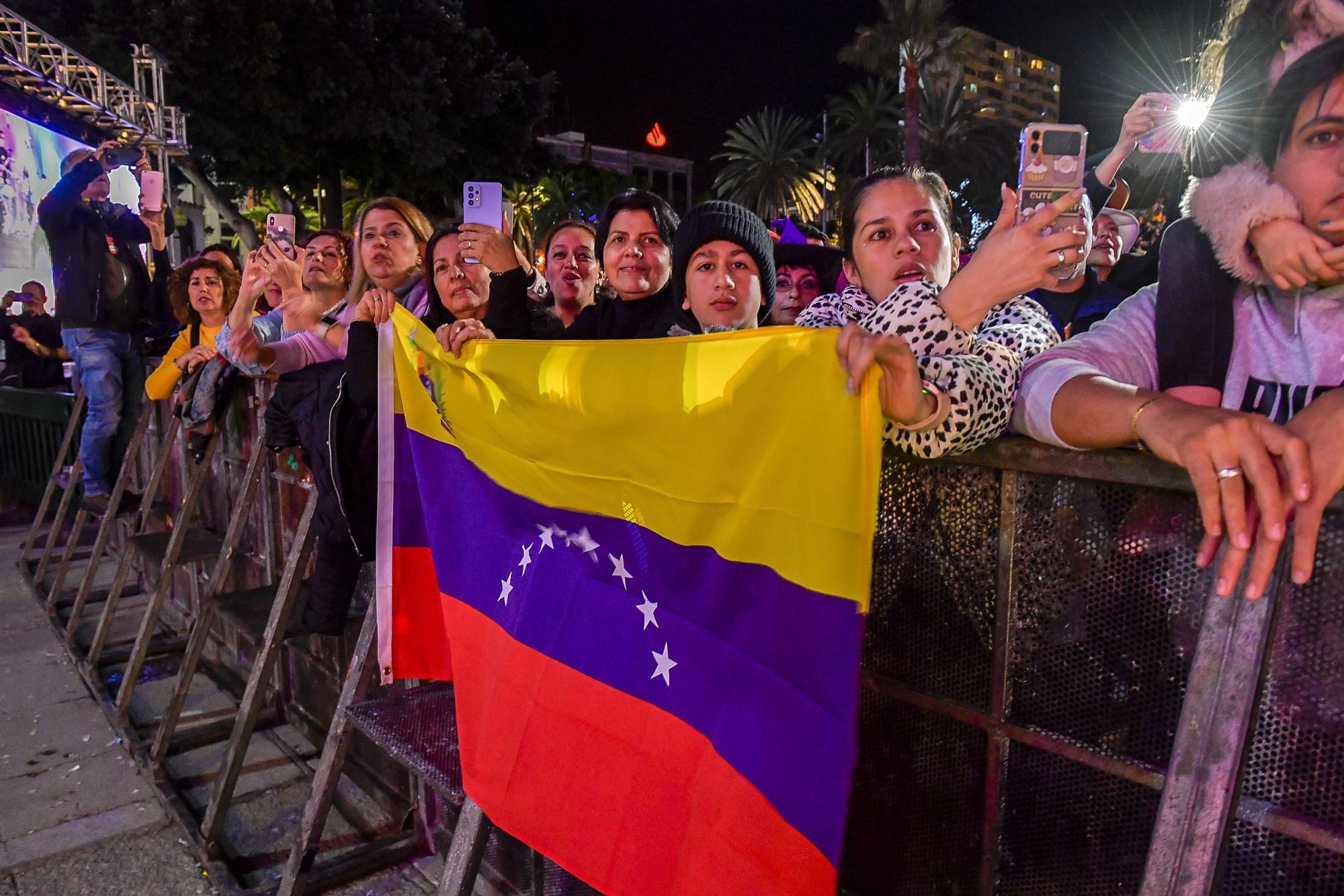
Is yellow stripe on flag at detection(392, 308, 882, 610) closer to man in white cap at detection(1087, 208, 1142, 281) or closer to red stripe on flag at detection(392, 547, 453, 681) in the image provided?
red stripe on flag at detection(392, 547, 453, 681)

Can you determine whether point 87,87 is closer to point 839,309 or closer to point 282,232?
point 282,232

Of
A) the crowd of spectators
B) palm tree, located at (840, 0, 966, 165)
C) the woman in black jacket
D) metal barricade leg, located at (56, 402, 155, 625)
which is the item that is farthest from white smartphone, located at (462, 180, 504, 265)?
palm tree, located at (840, 0, 966, 165)

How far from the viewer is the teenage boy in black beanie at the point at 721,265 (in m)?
2.65

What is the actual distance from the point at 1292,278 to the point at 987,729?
35.1 inches

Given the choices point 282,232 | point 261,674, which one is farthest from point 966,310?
point 282,232

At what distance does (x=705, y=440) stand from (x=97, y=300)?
7.08 m

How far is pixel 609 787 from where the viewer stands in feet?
6.27

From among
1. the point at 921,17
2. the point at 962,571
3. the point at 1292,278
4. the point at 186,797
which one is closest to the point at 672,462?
the point at 962,571

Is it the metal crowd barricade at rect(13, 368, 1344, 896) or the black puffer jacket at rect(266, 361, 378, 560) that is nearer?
the metal crowd barricade at rect(13, 368, 1344, 896)

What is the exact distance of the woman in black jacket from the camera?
320cm

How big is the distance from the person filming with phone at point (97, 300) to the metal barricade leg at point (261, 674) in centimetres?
395

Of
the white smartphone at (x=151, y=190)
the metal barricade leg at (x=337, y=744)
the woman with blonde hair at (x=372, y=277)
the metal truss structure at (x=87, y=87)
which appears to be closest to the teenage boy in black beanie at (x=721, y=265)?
the woman with blonde hair at (x=372, y=277)

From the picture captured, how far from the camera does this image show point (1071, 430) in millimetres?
1405

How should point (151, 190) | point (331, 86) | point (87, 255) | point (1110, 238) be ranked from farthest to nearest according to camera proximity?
point (331, 86) < point (151, 190) < point (87, 255) < point (1110, 238)
